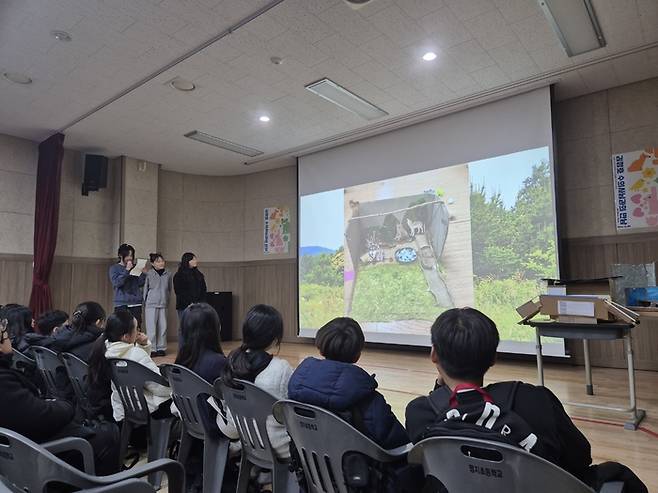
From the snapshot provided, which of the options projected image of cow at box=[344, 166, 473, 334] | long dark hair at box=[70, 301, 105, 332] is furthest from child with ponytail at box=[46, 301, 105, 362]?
projected image of cow at box=[344, 166, 473, 334]

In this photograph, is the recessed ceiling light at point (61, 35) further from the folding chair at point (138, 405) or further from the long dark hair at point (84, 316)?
the folding chair at point (138, 405)

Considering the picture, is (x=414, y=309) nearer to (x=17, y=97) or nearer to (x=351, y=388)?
(x=351, y=388)

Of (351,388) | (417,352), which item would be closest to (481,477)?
(351,388)

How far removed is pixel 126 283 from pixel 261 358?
4494 mm

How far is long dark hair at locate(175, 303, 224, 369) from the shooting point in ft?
6.35

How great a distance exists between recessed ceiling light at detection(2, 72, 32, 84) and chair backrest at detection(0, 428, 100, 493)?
4629 mm

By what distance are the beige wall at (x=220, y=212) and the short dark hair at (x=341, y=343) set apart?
19.7 ft

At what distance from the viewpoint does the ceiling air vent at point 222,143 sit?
239 inches

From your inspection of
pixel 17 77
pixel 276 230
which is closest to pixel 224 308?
pixel 276 230

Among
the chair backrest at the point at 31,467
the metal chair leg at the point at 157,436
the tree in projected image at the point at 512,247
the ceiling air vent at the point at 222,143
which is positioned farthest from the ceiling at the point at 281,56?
the chair backrest at the point at 31,467

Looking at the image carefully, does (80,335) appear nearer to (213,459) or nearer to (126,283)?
(213,459)

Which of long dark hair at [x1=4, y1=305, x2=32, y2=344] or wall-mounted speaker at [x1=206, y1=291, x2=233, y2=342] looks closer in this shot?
long dark hair at [x1=4, y1=305, x2=32, y2=344]

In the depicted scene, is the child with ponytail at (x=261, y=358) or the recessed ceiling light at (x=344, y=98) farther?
the recessed ceiling light at (x=344, y=98)

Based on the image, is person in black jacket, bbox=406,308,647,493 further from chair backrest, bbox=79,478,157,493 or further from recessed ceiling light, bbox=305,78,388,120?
recessed ceiling light, bbox=305,78,388,120
